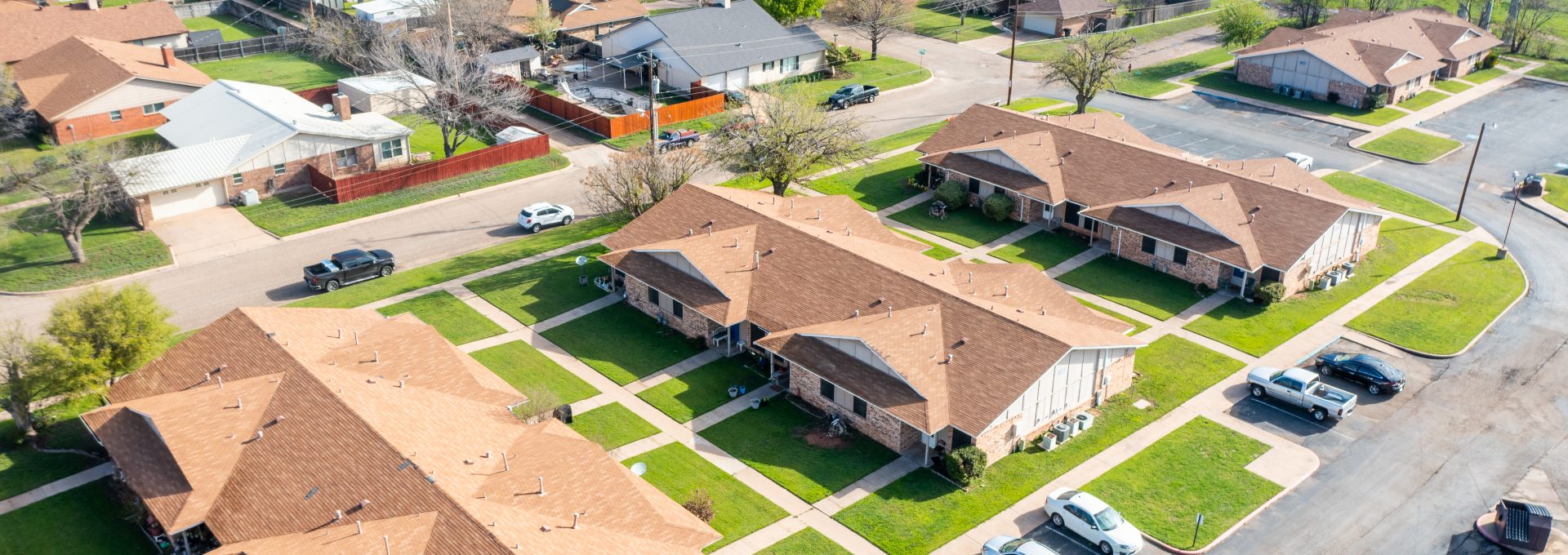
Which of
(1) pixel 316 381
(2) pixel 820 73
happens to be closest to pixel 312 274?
(1) pixel 316 381

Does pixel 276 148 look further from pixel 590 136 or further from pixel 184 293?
pixel 590 136

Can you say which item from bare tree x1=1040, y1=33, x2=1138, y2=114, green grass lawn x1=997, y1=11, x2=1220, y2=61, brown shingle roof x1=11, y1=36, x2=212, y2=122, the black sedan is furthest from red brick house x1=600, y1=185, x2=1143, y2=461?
green grass lawn x1=997, y1=11, x2=1220, y2=61

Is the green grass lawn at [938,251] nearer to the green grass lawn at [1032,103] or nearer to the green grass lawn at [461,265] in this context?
the green grass lawn at [461,265]

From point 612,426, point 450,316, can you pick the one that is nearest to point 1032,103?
point 450,316

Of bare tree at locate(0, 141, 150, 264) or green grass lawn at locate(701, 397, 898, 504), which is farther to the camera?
bare tree at locate(0, 141, 150, 264)

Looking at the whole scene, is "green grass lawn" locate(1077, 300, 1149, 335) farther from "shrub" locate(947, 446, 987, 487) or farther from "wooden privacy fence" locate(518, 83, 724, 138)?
"wooden privacy fence" locate(518, 83, 724, 138)

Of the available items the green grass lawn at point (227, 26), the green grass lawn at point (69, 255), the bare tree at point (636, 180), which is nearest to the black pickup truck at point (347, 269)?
the green grass lawn at point (69, 255)
